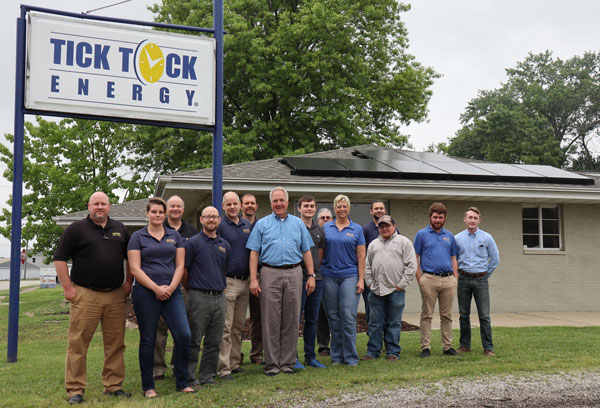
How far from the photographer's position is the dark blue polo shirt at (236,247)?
6.71m

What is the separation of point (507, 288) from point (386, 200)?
11.9 ft

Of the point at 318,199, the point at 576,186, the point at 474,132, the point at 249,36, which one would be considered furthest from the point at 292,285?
the point at 474,132

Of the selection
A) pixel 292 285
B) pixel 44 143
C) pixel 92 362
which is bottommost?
pixel 92 362

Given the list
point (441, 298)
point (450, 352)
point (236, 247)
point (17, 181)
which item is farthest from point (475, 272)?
point (17, 181)

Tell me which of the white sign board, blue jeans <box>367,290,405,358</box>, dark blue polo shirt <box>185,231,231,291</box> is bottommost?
blue jeans <box>367,290,405,358</box>

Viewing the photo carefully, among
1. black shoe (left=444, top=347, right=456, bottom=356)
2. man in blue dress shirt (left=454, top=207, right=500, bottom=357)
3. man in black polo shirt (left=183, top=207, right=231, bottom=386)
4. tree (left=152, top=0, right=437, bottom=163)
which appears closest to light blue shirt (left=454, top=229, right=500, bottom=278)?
man in blue dress shirt (left=454, top=207, right=500, bottom=357)

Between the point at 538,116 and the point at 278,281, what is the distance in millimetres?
44406

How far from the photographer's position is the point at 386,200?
13.7 meters

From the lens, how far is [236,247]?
22.1 feet

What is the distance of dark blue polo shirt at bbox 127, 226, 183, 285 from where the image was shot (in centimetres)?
566

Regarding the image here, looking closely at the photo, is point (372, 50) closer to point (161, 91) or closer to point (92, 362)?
point (161, 91)

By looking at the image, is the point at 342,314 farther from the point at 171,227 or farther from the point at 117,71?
the point at 117,71

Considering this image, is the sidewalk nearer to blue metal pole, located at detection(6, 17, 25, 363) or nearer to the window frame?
the window frame

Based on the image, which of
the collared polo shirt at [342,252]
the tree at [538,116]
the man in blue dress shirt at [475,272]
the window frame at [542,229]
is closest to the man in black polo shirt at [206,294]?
the collared polo shirt at [342,252]
